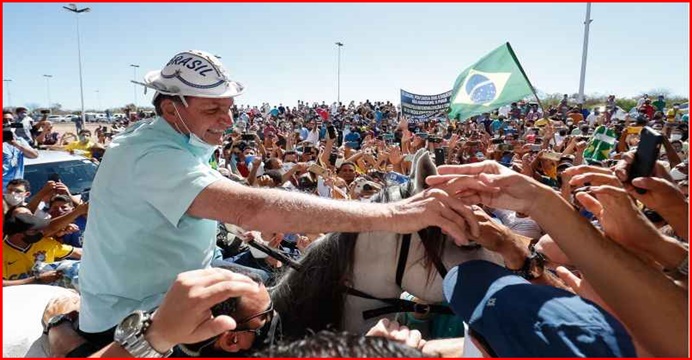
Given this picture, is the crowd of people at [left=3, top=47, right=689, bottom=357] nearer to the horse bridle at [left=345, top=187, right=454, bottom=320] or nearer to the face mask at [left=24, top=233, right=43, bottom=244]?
the horse bridle at [left=345, top=187, right=454, bottom=320]

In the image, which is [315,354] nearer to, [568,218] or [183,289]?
[183,289]

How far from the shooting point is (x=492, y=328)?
1204mm

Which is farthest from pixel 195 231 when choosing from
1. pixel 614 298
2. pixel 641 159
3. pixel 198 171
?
pixel 641 159

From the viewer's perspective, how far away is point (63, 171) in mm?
8180

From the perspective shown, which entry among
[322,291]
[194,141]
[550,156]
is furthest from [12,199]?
[550,156]

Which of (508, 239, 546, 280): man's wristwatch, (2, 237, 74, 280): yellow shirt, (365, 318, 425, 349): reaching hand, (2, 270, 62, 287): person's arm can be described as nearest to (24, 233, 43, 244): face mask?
(2, 237, 74, 280): yellow shirt

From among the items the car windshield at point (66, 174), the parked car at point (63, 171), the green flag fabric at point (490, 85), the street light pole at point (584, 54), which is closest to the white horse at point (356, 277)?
the parked car at point (63, 171)

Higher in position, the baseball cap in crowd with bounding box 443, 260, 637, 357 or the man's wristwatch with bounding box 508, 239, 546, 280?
the baseball cap in crowd with bounding box 443, 260, 637, 357

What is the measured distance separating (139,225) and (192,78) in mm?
647

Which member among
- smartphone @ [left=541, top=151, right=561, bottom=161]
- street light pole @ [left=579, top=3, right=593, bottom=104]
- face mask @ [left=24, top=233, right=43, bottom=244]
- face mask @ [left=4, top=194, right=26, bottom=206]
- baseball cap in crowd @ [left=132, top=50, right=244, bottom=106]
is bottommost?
face mask @ [left=24, top=233, right=43, bottom=244]

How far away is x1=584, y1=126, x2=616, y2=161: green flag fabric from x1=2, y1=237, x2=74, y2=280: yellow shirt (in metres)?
8.90

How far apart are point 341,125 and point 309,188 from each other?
17411 millimetres

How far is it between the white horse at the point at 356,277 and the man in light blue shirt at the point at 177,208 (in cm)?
30

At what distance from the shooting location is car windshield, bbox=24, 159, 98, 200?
25.4ft
